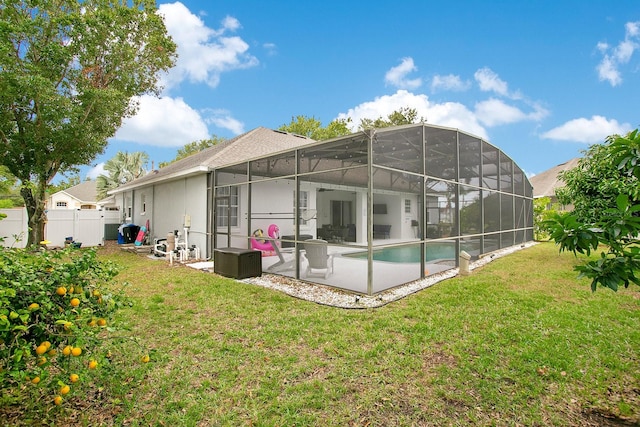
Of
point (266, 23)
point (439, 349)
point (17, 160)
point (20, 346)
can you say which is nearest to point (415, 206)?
point (439, 349)

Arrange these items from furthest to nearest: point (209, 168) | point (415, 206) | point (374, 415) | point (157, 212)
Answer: point (157, 212)
point (209, 168)
point (415, 206)
point (374, 415)

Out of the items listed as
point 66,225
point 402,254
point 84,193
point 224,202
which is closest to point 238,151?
point 224,202

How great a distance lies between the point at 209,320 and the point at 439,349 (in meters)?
3.15

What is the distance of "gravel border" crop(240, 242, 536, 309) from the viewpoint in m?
5.39

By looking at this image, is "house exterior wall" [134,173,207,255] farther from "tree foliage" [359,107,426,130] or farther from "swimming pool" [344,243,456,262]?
"tree foliage" [359,107,426,130]

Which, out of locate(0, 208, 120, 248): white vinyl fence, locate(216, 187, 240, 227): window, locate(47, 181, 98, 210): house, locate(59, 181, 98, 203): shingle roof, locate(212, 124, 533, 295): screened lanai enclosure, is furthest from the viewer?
locate(59, 181, 98, 203): shingle roof

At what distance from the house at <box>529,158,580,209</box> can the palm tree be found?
116ft

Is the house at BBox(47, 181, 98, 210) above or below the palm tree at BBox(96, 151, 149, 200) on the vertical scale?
below

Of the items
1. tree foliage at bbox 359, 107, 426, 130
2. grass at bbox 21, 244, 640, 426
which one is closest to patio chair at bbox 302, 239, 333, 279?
grass at bbox 21, 244, 640, 426

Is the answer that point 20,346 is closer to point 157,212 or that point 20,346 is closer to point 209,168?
point 209,168

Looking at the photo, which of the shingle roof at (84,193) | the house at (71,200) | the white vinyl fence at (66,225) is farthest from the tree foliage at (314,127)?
the house at (71,200)

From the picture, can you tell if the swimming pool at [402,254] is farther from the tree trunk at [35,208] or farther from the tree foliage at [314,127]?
the tree foliage at [314,127]

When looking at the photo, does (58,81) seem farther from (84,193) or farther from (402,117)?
(84,193)

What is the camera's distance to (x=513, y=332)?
13.5ft
